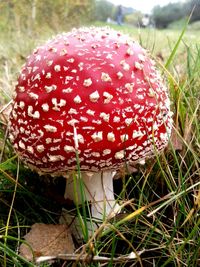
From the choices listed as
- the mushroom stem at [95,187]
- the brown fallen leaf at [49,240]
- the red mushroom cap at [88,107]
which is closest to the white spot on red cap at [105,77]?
the red mushroom cap at [88,107]

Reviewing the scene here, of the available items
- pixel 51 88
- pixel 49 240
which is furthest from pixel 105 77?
pixel 49 240

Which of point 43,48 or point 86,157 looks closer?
point 86,157

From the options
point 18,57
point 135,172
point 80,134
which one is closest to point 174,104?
point 135,172

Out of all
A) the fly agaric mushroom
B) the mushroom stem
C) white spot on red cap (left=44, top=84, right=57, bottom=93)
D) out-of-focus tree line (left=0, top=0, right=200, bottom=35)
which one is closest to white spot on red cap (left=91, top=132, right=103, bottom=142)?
the fly agaric mushroom

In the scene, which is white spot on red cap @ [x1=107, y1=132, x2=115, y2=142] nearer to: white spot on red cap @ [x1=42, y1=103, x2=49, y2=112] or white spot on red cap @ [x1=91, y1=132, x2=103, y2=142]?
white spot on red cap @ [x1=91, y1=132, x2=103, y2=142]

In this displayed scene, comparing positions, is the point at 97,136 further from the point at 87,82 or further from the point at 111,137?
the point at 87,82

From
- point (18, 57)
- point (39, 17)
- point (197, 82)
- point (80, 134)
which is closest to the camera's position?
point (80, 134)

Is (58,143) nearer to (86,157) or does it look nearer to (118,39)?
(86,157)
